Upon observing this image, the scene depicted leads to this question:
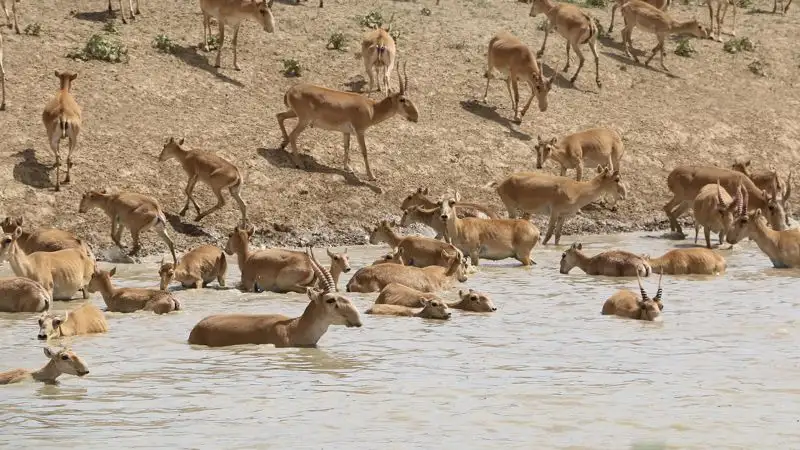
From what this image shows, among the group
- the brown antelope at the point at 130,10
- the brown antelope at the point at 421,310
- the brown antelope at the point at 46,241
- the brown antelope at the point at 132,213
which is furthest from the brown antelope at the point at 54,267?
the brown antelope at the point at 130,10

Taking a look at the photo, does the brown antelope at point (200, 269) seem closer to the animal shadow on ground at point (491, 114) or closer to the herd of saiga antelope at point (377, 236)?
the herd of saiga antelope at point (377, 236)

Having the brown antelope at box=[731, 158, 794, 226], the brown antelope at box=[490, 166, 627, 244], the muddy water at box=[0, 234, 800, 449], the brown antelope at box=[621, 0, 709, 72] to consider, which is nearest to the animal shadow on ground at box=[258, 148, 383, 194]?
the brown antelope at box=[490, 166, 627, 244]

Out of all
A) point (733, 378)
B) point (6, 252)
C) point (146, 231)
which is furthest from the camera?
point (146, 231)

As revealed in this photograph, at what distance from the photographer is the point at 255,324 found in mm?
13961

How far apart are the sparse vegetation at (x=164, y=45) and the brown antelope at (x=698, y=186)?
9.01 meters

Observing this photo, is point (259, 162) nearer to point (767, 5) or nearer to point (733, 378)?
point (733, 378)

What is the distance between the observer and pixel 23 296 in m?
15.7

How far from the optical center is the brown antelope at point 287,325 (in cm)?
1362

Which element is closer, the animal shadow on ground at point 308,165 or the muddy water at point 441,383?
the muddy water at point 441,383

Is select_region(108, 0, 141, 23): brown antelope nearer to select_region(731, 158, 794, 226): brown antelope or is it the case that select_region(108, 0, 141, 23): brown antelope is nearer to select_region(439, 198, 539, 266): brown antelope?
select_region(439, 198, 539, 266): brown antelope

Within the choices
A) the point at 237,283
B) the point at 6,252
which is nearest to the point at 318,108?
the point at 237,283

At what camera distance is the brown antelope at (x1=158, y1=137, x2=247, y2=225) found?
2200cm

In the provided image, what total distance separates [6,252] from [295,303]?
305 centimetres

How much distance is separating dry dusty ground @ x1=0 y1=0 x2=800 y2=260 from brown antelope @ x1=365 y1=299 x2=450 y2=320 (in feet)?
19.7
